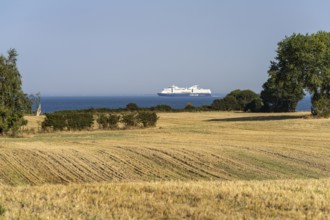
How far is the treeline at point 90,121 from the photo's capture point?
141 ft

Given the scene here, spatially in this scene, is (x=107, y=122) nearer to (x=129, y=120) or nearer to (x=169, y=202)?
(x=129, y=120)

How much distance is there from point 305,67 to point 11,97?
102 feet

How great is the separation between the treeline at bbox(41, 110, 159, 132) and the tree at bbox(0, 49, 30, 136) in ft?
14.6

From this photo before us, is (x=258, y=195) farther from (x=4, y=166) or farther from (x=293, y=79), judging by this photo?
(x=293, y=79)

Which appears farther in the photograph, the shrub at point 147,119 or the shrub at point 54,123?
the shrub at point 147,119

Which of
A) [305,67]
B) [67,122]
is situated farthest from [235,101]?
[67,122]

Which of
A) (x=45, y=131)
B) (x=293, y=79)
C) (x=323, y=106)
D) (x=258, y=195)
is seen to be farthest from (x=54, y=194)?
(x=323, y=106)

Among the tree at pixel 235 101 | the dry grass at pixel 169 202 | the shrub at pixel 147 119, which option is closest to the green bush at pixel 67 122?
the shrub at pixel 147 119

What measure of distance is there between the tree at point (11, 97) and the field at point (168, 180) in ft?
7.56

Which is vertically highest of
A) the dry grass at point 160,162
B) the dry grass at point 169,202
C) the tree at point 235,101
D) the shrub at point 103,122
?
the tree at point 235,101

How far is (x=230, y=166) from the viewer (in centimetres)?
2145

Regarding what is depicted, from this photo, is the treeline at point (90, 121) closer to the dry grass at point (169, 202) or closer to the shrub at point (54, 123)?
the shrub at point (54, 123)

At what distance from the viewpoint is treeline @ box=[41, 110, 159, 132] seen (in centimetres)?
4311

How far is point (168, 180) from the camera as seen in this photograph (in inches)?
680
